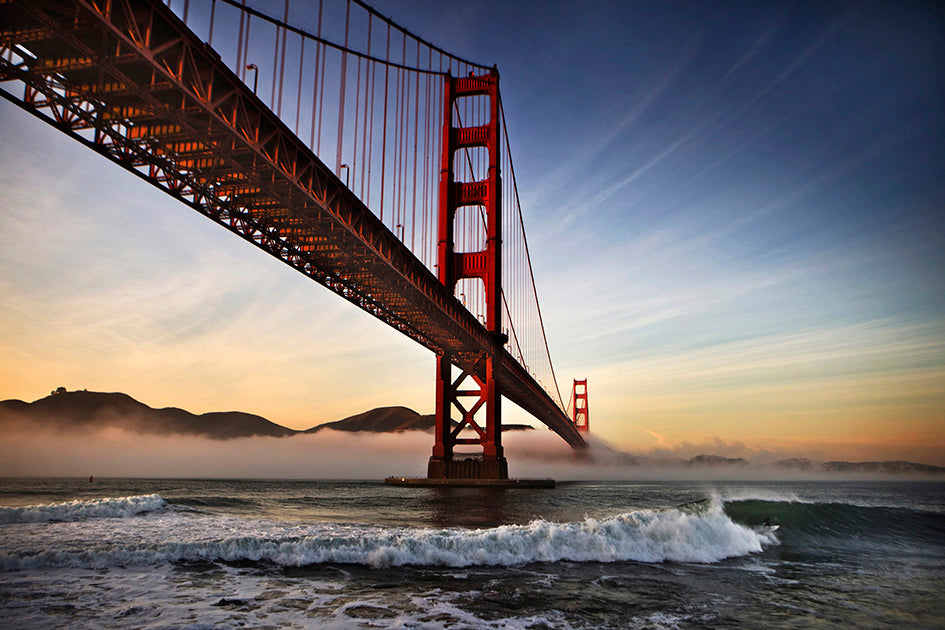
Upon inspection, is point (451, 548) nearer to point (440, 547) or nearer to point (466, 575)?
point (440, 547)

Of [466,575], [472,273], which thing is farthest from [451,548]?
[472,273]

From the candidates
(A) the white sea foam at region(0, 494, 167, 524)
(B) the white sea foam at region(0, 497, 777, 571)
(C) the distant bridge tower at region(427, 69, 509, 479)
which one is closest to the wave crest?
(B) the white sea foam at region(0, 497, 777, 571)

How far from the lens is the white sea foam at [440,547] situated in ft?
33.8

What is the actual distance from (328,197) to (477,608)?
15631 mm

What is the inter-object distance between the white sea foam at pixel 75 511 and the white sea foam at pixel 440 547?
4.86 meters

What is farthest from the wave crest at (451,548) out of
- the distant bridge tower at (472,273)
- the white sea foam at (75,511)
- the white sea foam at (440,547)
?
the distant bridge tower at (472,273)

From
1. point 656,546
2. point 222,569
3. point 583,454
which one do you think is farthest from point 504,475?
point 583,454

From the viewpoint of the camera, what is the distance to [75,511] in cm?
1778

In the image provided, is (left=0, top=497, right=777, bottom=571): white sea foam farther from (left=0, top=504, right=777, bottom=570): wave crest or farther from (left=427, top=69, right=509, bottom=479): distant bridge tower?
(left=427, top=69, right=509, bottom=479): distant bridge tower

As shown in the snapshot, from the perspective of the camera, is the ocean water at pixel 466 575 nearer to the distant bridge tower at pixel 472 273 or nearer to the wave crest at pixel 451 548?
the wave crest at pixel 451 548

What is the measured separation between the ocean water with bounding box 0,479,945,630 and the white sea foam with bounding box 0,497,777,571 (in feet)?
0.13

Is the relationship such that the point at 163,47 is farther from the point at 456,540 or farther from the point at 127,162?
the point at 456,540

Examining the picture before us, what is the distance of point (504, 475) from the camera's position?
44062 mm

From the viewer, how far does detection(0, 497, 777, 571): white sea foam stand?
10.3 m
